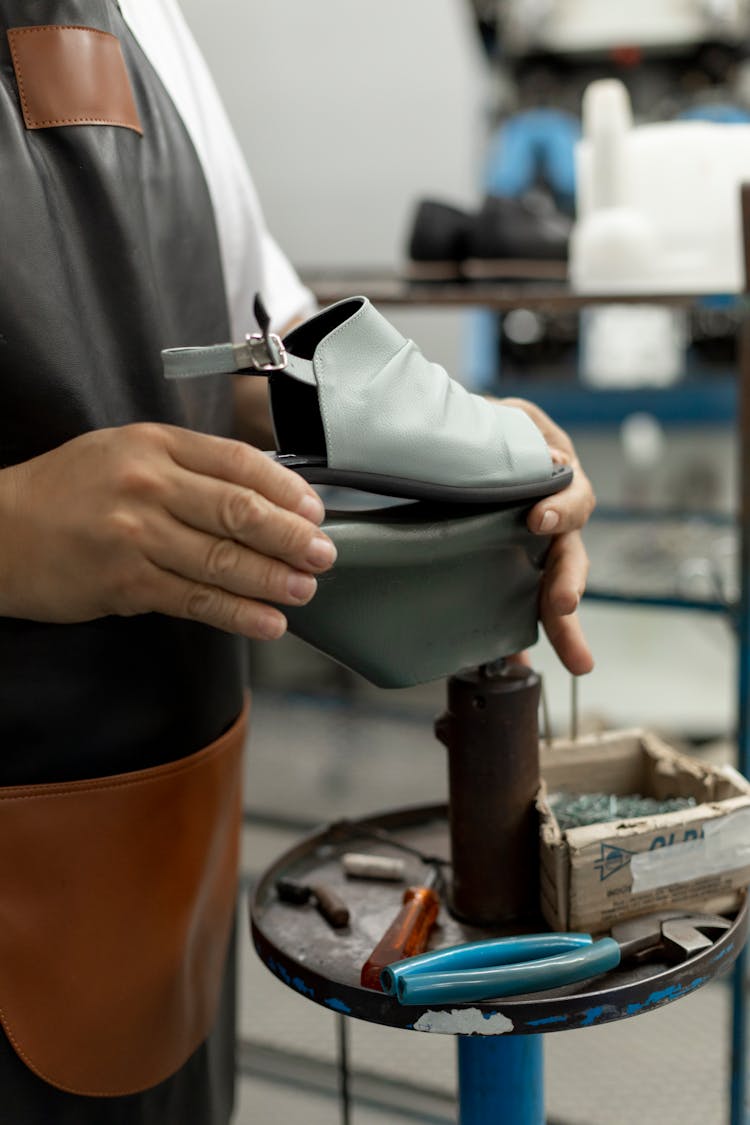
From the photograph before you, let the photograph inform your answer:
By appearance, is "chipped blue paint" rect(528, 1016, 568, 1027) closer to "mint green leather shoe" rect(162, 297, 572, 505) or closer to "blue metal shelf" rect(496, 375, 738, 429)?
"mint green leather shoe" rect(162, 297, 572, 505)

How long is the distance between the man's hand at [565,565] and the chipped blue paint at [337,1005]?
26 centimetres

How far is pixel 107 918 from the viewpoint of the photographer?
0.78 m

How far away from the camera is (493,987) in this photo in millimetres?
643

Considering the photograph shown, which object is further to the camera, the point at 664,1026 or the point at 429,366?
the point at 664,1026

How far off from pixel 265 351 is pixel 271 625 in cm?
14

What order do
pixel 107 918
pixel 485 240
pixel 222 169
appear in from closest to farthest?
pixel 107 918 → pixel 222 169 → pixel 485 240

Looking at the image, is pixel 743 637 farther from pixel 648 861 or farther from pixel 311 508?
pixel 311 508

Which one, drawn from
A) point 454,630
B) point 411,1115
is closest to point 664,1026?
point 411,1115

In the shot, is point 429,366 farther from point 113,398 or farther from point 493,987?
point 493,987

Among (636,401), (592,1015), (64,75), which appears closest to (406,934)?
(592,1015)

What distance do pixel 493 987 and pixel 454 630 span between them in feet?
0.69

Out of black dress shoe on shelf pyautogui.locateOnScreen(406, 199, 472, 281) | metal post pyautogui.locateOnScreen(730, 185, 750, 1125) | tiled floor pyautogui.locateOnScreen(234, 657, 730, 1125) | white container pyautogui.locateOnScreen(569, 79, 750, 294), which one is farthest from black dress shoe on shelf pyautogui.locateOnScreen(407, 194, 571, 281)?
tiled floor pyautogui.locateOnScreen(234, 657, 730, 1125)

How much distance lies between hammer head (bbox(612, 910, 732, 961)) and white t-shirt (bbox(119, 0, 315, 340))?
0.57 m

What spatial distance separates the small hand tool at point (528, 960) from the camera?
0.64 meters
